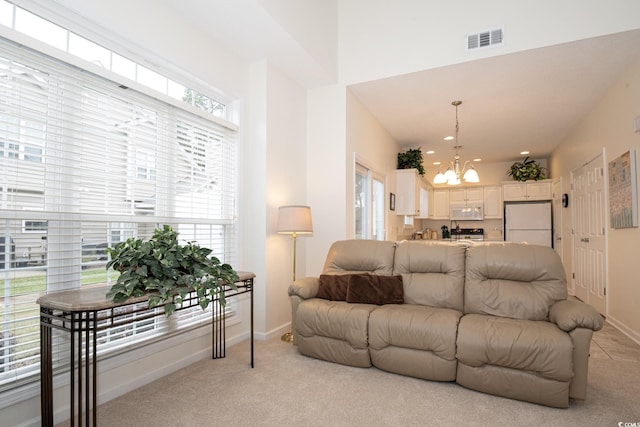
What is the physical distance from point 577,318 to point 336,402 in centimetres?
156

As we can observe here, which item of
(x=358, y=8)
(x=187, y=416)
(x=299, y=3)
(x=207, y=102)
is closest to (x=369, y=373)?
(x=187, y=416)

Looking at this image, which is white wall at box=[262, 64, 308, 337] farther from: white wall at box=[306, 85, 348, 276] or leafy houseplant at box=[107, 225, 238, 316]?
leafy houseplant at box=[107, 225, 238, 316]

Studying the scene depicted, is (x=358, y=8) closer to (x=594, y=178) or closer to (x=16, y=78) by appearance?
(x=16, y=78)

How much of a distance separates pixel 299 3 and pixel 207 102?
1.31 m

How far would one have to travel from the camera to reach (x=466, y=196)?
8508 millimetres

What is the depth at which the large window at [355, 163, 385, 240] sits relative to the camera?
4.99m

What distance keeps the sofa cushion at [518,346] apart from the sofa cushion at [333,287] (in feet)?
3.31

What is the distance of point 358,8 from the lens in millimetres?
4203

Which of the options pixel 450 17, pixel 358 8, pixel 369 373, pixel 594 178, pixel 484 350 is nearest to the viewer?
Answer: pixel 484 350

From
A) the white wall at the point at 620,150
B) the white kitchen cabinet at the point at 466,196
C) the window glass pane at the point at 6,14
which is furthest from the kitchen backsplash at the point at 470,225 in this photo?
the window glass pane at the point at 6,14

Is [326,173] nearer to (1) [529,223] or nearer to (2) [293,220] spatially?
(2) [293,220]

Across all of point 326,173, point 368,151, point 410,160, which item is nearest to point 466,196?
point 410,160

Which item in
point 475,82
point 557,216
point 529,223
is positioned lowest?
point 529,223

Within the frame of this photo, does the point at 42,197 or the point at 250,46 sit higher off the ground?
the point at 250,46
